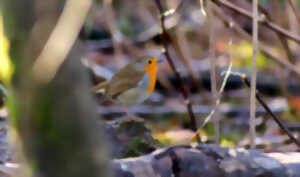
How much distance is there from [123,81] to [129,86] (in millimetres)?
64

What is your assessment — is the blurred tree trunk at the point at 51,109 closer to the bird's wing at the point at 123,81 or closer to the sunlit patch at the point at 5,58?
the sunlit patch at the point at 5,58

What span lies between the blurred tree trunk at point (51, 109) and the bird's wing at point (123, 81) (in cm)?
279

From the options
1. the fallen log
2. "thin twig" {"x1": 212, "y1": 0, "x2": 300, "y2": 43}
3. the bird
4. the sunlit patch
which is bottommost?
the fallen log

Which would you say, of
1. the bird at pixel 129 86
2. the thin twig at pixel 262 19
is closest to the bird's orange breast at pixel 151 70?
the bird at pixel 129 86

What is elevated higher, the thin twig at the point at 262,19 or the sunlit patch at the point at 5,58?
the thin twig at the point at 262,19

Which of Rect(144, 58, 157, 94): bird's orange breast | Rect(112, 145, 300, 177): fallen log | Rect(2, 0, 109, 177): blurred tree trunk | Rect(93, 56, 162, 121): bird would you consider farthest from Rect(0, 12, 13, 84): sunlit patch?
Rect(144, 58, 157, 94): bird's orange breast

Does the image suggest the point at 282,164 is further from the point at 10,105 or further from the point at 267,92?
the point at 267,92

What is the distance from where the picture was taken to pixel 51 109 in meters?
0.78

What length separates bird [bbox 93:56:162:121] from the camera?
11.9ft

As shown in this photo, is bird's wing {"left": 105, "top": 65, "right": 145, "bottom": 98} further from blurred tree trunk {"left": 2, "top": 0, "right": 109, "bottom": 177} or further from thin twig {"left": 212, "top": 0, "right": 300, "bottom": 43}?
blurred tree trunk {"left": 2, "top": 0, "right": 109, "bottom": 177}

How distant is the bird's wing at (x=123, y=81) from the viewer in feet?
11.9

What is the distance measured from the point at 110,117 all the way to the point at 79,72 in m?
3.87

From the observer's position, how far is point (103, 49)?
7.50 m

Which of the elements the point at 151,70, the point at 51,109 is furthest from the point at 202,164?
the point at 151,70
